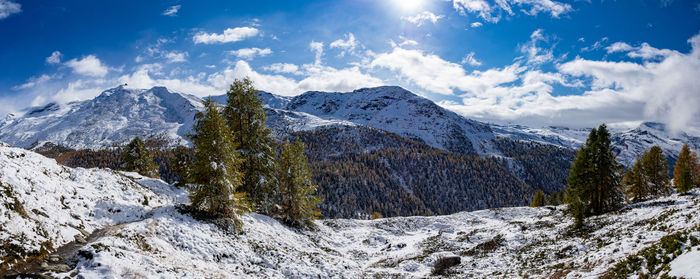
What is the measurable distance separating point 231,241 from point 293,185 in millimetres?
13890

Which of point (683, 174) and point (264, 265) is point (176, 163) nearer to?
point (264, 265)

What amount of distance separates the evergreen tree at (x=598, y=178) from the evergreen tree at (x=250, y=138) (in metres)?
36.1

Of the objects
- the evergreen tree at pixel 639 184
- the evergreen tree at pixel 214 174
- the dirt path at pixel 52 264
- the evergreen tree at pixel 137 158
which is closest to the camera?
the dirt path at pixel 52 264

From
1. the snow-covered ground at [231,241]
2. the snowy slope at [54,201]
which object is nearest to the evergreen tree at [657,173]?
the snow-covered ground at [231,241]

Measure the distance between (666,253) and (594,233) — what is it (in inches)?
677

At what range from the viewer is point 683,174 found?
1699 inches

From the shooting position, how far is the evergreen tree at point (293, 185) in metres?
35.1

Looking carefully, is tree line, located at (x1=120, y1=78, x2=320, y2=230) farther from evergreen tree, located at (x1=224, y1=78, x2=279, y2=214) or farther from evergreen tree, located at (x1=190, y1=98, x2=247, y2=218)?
evergreen tree, located at (x1=190, y1=98, x2=247, y2=218)

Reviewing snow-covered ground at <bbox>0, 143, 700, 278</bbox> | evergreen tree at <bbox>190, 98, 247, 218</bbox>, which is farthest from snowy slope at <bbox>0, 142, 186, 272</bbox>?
evergreen tree at <bbox>190, 98, 247, 218</bbox>

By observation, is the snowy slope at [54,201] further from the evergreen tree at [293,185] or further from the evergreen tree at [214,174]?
the evergreen tree at [293,185]

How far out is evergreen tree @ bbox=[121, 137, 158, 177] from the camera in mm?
52969

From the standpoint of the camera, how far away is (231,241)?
21.9 meters

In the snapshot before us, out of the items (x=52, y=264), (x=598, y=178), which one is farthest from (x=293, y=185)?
(x=598, y=178)

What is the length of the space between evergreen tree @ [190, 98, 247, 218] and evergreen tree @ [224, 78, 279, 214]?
8977 millimetres
